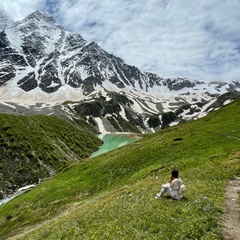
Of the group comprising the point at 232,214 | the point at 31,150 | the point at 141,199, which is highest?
the point at 141,199

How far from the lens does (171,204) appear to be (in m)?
22.6

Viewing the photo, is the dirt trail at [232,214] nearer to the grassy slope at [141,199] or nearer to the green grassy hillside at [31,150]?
the grassy slope at [141,199]

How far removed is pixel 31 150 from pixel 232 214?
10254 centimetres

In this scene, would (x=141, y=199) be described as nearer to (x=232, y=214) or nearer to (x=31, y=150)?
(x=232, y=214)

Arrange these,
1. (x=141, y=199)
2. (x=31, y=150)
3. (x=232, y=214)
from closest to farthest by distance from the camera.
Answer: (x=232, y=214) < (x=141, y=199) < (x=31, y=150)

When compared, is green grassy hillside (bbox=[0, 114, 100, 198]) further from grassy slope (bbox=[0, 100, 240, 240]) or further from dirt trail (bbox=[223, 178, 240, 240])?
dirt trail (bbox=[223, 178, 240, 240])

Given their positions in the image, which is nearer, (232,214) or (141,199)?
(232,214)

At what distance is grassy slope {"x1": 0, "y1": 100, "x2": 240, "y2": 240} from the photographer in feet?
60.9

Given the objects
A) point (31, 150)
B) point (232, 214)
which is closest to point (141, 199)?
point (232, 214)

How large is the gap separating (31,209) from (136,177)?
22.7 meters

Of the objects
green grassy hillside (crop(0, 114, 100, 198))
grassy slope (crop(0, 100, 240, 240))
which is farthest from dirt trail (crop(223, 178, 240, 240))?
green grassy hillside (crop(0, 114, 100, 198))

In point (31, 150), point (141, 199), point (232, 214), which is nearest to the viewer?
point (232, 214)

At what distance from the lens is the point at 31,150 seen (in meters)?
112

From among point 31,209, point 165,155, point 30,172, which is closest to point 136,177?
point 165,155
